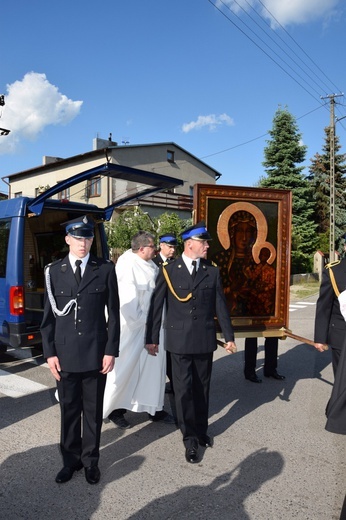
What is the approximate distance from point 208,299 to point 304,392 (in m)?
2.40

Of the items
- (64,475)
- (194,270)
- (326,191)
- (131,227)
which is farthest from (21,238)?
(326,191)

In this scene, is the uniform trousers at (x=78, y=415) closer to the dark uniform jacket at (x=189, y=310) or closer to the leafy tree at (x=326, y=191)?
the dark uniform jacket at (x=189, y=310)

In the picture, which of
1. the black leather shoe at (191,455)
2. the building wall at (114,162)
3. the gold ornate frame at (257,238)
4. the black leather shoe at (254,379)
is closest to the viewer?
the black leather shoe at (191,455)

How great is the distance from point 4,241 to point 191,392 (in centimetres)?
348

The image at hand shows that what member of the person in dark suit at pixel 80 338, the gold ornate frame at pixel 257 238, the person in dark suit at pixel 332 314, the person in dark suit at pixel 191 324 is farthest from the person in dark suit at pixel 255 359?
the person in dark suit at pixel 80 338

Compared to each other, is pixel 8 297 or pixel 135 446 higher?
pixel 8 297

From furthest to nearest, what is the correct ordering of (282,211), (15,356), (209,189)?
(15,356) < (282,211) < (209,189)

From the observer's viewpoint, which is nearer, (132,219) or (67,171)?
(132,219)

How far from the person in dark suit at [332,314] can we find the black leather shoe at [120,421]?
199cm

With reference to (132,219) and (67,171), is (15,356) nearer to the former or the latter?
(132,219)

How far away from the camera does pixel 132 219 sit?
58.1 ft

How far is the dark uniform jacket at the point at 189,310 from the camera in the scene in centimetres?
373

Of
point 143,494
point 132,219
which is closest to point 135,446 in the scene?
point 143,494

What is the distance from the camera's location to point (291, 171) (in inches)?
1140
